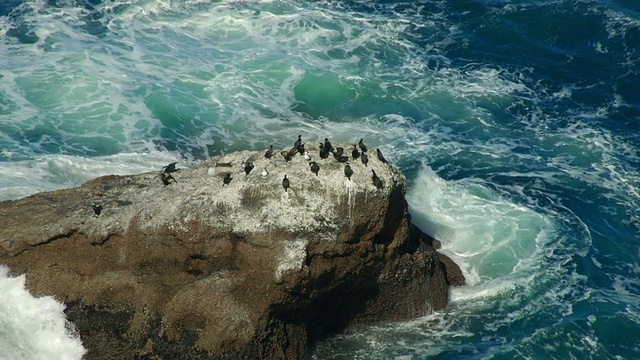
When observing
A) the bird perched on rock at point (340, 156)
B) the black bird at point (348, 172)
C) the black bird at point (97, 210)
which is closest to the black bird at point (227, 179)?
the bird perched on rock at point (340, 156)

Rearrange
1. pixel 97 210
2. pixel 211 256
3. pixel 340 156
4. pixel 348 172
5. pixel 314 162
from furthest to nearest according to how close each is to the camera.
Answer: pixel 340 156 → pixel 314 162 → pixel 348 172 → pixel 97 210 → pixel 211 256

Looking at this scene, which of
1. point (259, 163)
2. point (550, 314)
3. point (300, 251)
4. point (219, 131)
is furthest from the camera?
point (219, 131)

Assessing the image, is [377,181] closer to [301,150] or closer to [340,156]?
[340,156]

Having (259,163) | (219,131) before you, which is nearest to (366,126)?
(219,131)

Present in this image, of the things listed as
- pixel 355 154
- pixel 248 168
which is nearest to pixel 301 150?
pixel 355 154

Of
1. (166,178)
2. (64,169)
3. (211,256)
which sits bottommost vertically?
(64,169)

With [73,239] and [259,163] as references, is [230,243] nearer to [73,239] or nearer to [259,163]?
[259,163]

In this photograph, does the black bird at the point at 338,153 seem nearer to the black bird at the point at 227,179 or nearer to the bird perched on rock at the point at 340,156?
the bird perched on rock at the point at 340,156
